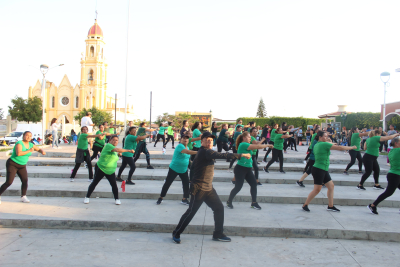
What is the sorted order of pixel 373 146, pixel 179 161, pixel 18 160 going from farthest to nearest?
pixel 373 146, pixel 179 161, pixel 18 160

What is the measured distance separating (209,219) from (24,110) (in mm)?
55926

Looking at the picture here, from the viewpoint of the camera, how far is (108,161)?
609cm

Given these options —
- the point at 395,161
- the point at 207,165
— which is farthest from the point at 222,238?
the point at 395,161

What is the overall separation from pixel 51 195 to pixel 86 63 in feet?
244

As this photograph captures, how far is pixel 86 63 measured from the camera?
243 ft

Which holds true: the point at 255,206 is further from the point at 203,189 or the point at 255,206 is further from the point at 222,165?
the point at 222,165

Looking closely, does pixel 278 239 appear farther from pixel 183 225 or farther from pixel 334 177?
pixel 334 177

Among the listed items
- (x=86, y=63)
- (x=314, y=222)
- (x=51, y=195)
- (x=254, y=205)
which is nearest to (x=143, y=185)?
(x=51, y=195)

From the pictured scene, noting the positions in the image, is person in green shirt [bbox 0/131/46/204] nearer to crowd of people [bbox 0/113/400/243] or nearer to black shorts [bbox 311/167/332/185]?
crowd of people [bbox 0/113/400/243]

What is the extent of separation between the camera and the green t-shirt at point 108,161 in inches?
239

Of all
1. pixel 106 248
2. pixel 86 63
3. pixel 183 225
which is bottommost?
pixel 106 248

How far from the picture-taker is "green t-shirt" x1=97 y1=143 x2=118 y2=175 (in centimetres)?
607

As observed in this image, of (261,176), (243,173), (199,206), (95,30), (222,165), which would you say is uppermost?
(95,30)

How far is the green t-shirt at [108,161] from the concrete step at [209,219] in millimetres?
830
